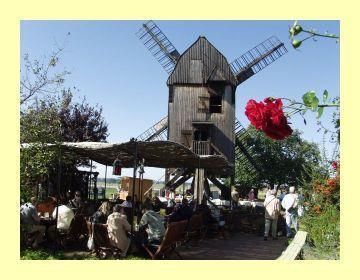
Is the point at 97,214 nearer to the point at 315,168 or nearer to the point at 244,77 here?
the point at 315,168

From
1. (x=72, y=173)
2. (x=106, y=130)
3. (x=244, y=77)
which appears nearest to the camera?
(x=72, y=173)

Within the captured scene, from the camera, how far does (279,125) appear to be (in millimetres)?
1774

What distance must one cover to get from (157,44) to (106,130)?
28.3 ft

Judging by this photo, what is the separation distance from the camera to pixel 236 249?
11.0 metres

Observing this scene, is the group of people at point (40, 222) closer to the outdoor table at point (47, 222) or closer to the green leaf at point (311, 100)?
the outdoor table at point (47, 222)

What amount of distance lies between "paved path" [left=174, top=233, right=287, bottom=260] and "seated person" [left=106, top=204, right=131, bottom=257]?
1.47 meters

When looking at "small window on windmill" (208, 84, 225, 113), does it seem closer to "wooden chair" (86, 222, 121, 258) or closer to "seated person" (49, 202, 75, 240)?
"seated person" (49, 202, 75, 240)

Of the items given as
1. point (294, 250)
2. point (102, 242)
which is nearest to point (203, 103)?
point (102, 242)

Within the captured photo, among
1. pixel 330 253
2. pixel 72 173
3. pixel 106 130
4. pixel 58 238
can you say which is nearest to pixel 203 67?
pixel 106 130

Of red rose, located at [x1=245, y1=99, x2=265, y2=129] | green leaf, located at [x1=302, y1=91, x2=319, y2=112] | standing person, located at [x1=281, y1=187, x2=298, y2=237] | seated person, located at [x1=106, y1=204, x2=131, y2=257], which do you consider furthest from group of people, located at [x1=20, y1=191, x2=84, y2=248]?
green leaf, located at [x1=302, y1=91, x2=319, y2=112]

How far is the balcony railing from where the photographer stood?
2497 centimetres

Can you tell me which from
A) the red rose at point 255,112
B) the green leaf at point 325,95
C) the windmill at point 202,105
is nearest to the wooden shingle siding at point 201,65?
the windmill at point 202,105

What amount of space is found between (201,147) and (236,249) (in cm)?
1431

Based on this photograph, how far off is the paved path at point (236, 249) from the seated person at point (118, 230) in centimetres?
147
